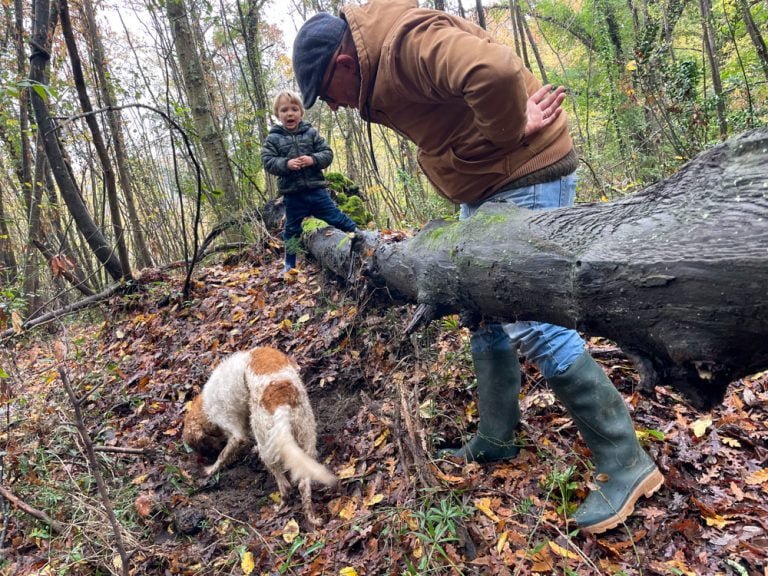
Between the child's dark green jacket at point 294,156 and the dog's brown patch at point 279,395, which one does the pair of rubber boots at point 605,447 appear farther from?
the child's dark green jacket at point 294,156

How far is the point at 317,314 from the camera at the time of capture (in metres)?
4.86

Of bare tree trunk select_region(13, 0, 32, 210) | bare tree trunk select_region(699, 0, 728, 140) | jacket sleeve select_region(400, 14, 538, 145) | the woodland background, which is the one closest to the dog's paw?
the woodland background

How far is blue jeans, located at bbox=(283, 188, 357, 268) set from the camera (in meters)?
5.76

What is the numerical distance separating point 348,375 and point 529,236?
2.60 m

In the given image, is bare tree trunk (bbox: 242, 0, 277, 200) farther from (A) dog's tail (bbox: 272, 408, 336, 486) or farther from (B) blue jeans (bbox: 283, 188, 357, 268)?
(A) dog's tail (bbox: 272, 408, 336, 486)

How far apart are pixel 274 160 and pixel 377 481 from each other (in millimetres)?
4132

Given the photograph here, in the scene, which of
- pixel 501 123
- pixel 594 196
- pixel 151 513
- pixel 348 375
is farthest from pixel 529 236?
pixel 594 196

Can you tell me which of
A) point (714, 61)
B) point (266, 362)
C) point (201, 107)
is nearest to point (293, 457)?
point (266, 362)

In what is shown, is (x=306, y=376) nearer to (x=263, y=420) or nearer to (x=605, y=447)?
(x=263, y=420)

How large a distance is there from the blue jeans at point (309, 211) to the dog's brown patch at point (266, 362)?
2.41m

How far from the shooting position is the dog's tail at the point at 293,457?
280 cm

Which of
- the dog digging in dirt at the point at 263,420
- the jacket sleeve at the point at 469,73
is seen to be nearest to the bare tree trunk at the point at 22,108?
the dog digging in dirt at the point at 263,420

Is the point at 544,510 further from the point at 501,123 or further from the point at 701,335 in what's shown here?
the point at 501,123

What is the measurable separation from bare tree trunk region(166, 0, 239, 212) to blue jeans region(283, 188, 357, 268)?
7.73ft
